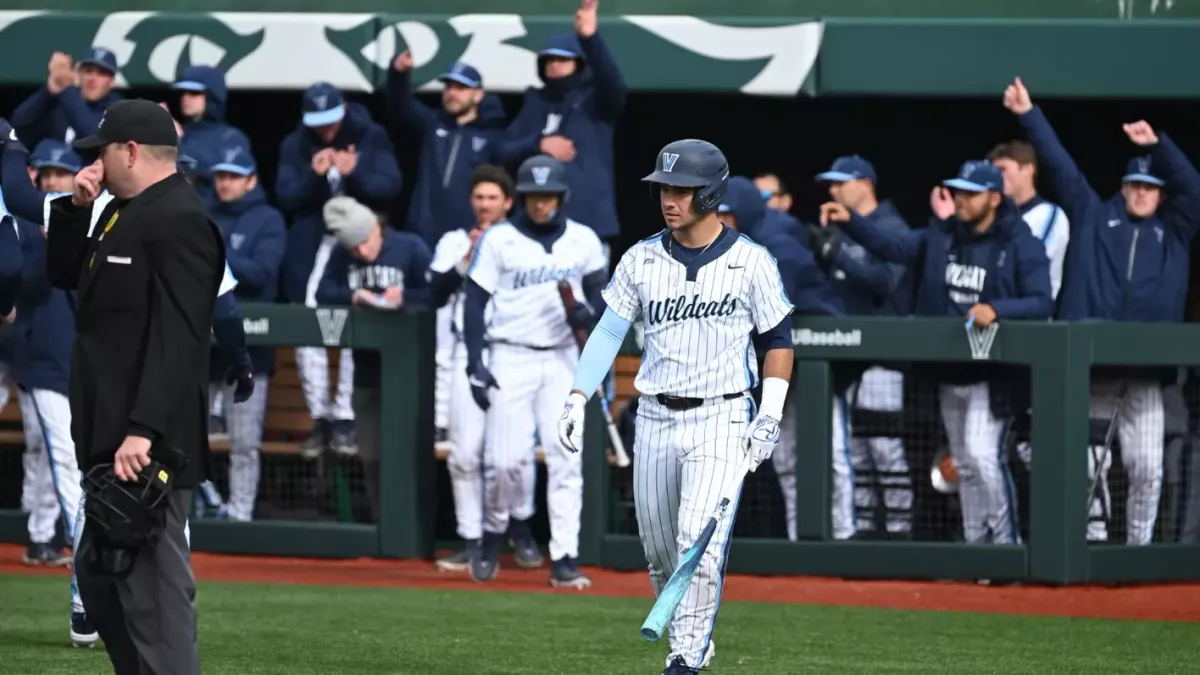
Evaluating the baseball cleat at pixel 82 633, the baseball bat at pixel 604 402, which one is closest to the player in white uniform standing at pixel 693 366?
the baseball cleat at pixel 82 633

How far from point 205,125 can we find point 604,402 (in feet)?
9.14

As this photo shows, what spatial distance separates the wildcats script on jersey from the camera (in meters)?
5.99

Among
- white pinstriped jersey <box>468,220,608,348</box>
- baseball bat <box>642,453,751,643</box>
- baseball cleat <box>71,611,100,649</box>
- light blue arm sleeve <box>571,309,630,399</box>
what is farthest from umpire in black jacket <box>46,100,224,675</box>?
white pinstriped jersey <box>468,220,608,348</box>

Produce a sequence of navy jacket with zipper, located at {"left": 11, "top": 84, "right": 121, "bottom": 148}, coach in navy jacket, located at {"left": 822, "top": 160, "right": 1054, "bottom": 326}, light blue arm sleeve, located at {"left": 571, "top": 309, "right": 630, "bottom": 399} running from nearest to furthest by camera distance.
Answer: light blue arm sleeve, located at {"left": 571, "top": 309, "right": 630, "bottom": 399} → coach in navy jacket, located at {"left": 822, "top": 160, "right": 1054, "bottom": 326} → navy jacket with zipper, located at {"left": 11, "top": 84, "right": 121, "bottom": 148}

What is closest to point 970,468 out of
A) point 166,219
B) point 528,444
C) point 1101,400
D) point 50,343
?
point 1101,400

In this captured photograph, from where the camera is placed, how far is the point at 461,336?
9.72 m

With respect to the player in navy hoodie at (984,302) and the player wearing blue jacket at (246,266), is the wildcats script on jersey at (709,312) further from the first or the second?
the player wearing blue jacket at (246,266)

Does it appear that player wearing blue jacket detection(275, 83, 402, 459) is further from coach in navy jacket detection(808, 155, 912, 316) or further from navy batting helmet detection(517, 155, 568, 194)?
coach in navy jacket detection(808, 155, 912, 316)

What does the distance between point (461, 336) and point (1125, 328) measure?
317 cm

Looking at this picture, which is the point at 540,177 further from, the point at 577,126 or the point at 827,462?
the point at 827,462

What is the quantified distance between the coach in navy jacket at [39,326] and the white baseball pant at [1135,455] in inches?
188

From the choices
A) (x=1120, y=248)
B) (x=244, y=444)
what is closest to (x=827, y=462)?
(x=1120, y=248)

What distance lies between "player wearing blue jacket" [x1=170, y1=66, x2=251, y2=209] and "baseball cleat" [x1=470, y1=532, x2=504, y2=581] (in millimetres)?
2388

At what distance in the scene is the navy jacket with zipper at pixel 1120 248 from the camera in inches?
382
